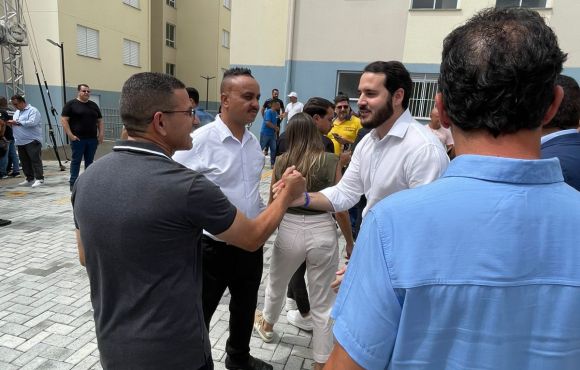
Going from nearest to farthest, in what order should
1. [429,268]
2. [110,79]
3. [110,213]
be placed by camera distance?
[429,268] → [110,213] → [110,79]

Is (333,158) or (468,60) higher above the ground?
(468,60)

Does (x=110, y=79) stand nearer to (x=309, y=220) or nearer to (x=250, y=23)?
(x=250, y=23)

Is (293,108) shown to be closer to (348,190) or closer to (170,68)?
(348,190)

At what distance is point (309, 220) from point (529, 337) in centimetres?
203

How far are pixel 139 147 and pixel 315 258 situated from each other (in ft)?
5.35

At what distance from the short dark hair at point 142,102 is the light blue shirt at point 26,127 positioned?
8.38m

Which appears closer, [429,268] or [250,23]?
[429,268]

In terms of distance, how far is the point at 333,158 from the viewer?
9.73ft

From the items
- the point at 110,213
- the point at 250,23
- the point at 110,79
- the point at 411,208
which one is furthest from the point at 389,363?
the point at 110,79

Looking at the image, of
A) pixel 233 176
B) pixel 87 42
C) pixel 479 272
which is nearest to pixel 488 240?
pixel 479 272

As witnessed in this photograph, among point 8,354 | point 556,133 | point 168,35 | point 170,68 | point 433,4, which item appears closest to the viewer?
point 556,133

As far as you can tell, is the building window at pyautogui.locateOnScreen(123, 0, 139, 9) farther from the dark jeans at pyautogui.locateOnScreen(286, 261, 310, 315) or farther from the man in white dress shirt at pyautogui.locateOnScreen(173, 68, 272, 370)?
the dark jeans at pyautogui.locateOnScreen(286, 261, 310, 315)

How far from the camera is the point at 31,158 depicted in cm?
855

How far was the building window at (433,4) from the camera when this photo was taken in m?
11.7
